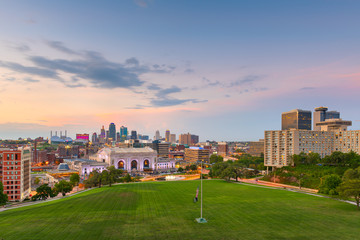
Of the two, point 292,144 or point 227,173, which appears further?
point 292,144

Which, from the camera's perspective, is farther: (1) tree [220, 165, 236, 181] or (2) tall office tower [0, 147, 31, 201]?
(1) tree [220, 165, 236, 181]

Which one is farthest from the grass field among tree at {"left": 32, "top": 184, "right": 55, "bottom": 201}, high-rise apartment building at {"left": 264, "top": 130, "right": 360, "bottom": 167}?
high-rise apartment building at {"left": 264, "top": 130, "right": 360, "bottom": 167}

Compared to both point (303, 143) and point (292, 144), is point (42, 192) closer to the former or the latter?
point (292, 144)

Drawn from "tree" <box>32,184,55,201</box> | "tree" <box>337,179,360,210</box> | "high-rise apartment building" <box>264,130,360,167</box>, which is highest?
"high-rise apartment building" <box>264,130,360,167</box>

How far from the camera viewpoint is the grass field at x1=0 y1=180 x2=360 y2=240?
133 ft

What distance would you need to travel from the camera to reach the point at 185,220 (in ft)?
159

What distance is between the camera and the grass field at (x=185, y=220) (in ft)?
133

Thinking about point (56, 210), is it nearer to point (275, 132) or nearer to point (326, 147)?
point (275, 132)

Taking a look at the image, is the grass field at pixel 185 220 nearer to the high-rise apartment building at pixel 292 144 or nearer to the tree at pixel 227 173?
the tree at pixel 227 173

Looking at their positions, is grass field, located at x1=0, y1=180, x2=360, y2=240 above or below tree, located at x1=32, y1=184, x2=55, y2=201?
above

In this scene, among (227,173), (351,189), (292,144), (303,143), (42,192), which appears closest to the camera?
(351,189)

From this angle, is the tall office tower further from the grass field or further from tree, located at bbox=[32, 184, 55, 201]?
the grass field

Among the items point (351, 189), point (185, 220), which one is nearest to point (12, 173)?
point (185, 220)

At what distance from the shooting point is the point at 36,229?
1725 inches
